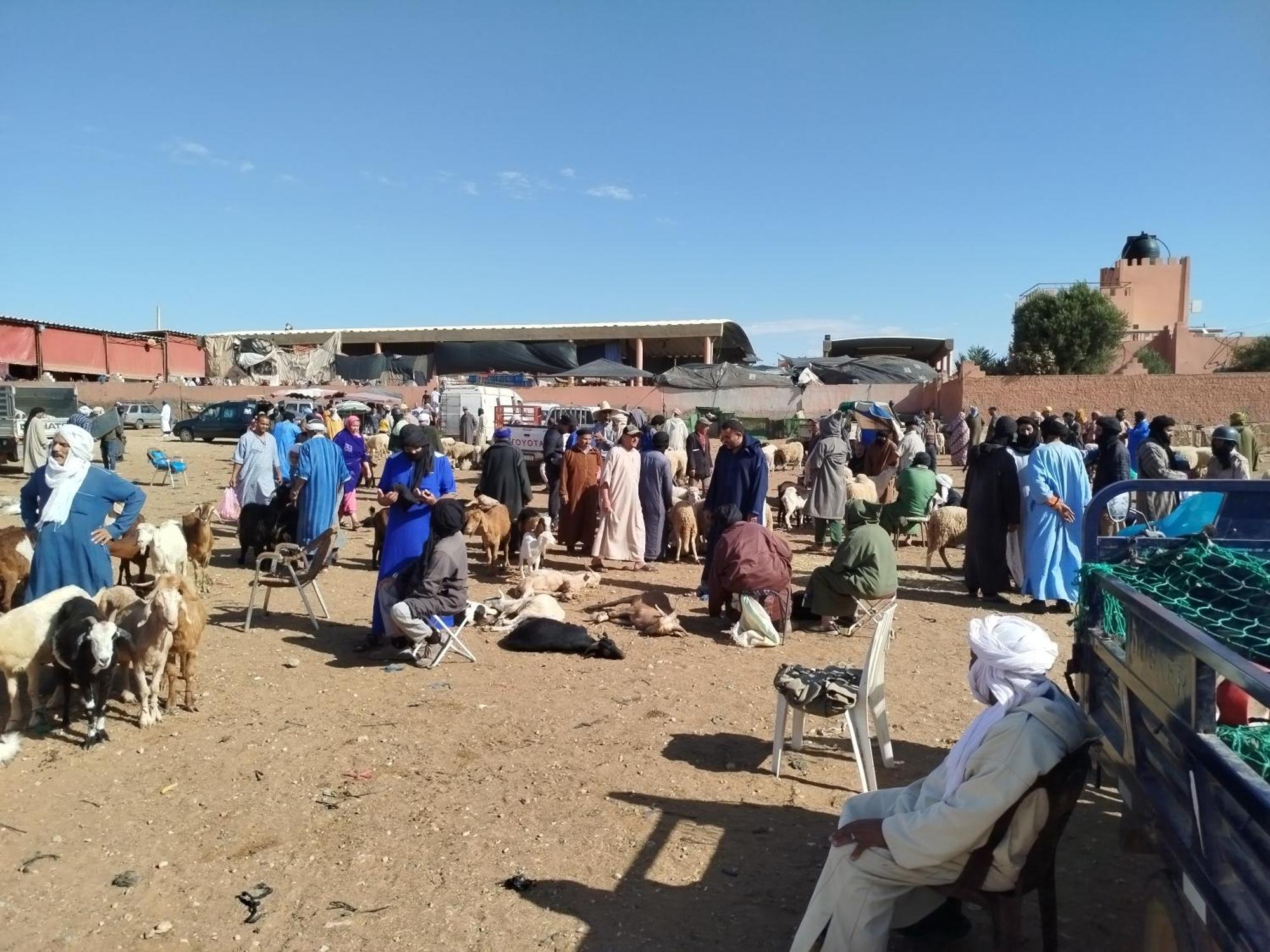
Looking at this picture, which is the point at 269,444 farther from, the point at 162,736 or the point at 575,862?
the point at 575,862

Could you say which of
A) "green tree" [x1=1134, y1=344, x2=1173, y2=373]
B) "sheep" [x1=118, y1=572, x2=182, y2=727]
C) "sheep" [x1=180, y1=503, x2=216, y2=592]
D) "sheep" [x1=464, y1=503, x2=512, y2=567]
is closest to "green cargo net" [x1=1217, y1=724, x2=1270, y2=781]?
"sheep" [x1=118, y1=572, x2=182, y2=727]

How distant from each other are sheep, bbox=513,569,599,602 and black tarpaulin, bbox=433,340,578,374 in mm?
28087

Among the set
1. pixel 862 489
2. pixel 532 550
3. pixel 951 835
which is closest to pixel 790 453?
pixel 862 489

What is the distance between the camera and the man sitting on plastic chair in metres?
6.20

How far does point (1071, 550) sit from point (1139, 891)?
15.9ft

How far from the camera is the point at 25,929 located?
3.33m

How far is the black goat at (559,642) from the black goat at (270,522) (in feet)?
12.7

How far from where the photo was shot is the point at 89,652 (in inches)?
192

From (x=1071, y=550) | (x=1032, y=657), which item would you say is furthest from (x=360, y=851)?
(x=1071, y=550)

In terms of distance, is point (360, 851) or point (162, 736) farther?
point (162, 736)

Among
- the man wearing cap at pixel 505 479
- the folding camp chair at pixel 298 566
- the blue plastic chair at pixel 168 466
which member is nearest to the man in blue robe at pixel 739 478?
the man wearing cap at pixel 505 479

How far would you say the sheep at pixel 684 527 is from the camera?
10.8 metres

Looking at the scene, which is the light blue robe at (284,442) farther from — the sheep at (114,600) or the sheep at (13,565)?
the sheep at (114,600)

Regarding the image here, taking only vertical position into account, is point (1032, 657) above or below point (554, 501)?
above
